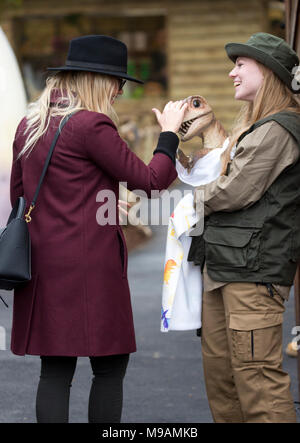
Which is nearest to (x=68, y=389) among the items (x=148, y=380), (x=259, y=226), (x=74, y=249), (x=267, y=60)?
(x=74, y=249)

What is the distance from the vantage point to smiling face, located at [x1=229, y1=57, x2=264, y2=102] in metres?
2.99

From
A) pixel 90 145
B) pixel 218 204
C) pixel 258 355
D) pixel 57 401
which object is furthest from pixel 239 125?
pixel 57 401

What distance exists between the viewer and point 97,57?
2859 millimetres

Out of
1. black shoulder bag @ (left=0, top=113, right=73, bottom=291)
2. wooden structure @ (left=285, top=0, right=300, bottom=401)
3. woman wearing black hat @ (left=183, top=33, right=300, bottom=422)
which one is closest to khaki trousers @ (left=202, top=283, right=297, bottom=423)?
woman wearing black hat @ (left=183, top=33, right=300, bottom=422)

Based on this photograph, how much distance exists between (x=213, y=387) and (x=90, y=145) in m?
1.12

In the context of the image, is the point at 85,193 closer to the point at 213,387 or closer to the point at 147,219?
the point at 213,387

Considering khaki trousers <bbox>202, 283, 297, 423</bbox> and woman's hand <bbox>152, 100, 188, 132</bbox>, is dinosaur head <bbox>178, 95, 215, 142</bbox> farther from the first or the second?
khaki trousers <bbox>202, 283, 297, 423</bbox>

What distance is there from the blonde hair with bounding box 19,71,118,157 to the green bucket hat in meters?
0.50

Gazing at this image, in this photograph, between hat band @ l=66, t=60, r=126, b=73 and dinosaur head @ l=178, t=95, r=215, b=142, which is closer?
hat band @ l=66, t=60, r=126, b=73

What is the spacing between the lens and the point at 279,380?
116 inches

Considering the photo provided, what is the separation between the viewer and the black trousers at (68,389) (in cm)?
289

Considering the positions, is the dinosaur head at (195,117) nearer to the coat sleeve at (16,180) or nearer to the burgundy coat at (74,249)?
the burgundy coat at (74,249)

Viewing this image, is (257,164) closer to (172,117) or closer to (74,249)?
(172,117)

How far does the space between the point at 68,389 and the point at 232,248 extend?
82 centimetres
